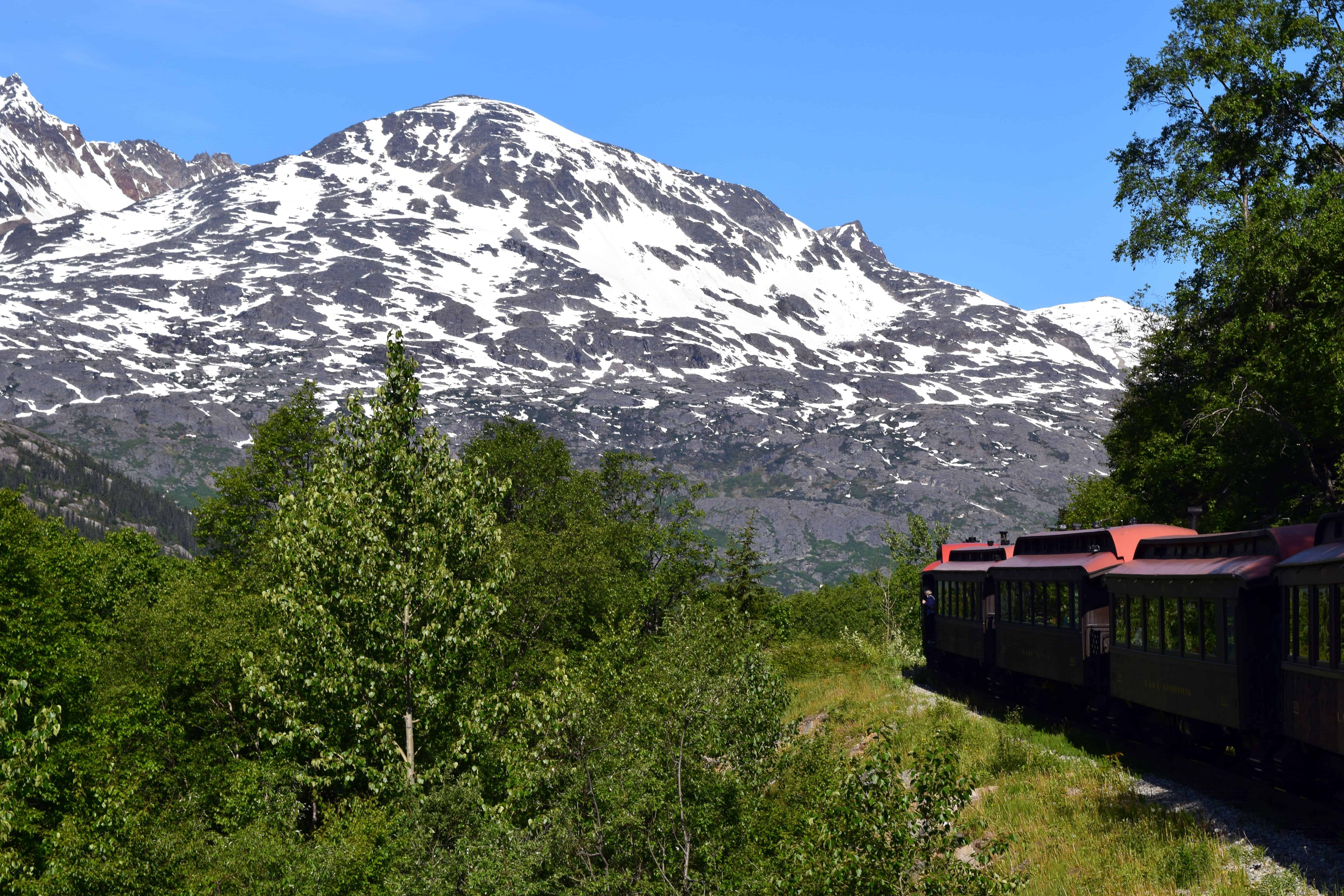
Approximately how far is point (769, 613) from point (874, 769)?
222ft

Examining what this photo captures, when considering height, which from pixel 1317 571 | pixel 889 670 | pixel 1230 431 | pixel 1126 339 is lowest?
pixel 889 670

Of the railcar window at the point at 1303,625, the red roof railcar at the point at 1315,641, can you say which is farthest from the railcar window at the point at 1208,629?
the railcar window at the point at 1303,625

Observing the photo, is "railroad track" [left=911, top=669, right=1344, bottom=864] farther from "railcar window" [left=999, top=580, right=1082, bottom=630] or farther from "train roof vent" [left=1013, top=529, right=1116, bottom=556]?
"train roof vent" [left=1013, top=529, right=1116, bottom=556]

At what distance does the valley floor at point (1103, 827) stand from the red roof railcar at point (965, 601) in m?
6.61

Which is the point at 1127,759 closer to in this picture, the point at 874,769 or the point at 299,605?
the point at 874,769

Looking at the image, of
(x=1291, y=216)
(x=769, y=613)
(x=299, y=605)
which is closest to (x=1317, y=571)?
(x=1291, y=216)

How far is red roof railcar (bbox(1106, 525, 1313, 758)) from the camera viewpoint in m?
19.5

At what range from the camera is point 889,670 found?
4566 centimetres

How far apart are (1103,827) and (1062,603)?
448 inches

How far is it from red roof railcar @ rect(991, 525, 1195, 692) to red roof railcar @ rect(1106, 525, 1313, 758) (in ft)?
3.64

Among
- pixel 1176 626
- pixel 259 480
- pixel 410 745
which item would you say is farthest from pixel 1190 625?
pixel 259 480

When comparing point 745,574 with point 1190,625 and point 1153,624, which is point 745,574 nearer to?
point 1153,624

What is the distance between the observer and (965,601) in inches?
1510

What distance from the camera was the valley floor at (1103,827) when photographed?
1534 cm
